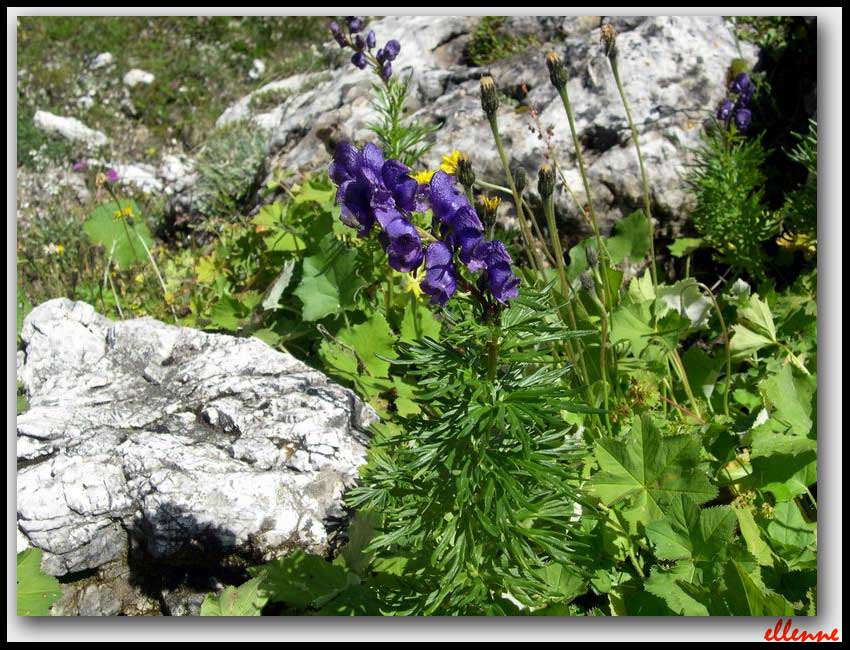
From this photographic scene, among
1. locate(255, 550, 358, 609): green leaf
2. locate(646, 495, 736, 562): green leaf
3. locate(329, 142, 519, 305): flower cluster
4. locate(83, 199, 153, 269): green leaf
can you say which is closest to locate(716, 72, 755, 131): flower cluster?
→ locate(646, 495, 736, 562): green leaf

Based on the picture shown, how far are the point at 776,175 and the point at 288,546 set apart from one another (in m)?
3.06

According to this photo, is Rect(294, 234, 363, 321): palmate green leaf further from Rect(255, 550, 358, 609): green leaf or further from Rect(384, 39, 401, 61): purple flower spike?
Rect(255, 550, 358, 609): green leaf

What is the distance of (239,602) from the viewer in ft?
7.54

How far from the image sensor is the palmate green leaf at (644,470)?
7.55 feet

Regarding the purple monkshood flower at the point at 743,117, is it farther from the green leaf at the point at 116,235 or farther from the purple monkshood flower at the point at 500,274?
the green leaf at the point at 116,235

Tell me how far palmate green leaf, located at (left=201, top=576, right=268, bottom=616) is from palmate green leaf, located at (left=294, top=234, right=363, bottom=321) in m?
1.30

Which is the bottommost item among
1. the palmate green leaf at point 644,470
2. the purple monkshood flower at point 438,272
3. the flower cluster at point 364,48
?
the palmate green leaf at point 644,470

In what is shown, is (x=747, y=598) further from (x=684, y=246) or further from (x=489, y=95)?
(x=684, y=246)

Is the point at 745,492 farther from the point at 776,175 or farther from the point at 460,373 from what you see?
the point at 776,175

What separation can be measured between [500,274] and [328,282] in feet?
6.21

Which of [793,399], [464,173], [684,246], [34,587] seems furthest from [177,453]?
[684,246]

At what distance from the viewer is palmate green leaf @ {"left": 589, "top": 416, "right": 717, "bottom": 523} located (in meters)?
2.30

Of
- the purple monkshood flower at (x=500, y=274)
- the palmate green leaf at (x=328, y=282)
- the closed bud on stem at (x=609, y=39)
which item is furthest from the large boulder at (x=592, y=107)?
the purple monkshood flower at (x=500, y=274)

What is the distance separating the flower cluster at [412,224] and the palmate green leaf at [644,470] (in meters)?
0.93
